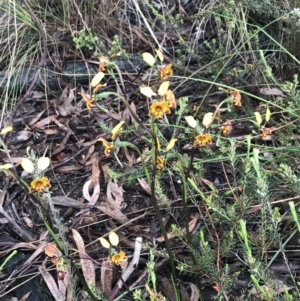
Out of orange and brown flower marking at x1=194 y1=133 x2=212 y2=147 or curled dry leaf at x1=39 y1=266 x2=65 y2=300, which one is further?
curled dry leaf at x1=39 y1=266 x2=65 y2=300

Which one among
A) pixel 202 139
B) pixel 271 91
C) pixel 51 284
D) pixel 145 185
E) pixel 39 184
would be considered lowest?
pixel 51 284

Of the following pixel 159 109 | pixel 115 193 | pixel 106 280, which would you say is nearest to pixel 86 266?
pixel 106 280

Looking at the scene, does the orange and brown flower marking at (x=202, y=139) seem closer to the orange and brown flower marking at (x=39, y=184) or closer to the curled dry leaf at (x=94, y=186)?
the orange and brown flower marking at (x=39, y=184)

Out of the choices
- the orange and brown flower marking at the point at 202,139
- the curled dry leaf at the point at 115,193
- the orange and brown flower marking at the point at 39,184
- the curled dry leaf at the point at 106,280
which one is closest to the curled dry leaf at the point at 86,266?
the curled dry leaf at the point at 106,280

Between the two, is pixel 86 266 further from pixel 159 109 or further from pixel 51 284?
pixel 159 109

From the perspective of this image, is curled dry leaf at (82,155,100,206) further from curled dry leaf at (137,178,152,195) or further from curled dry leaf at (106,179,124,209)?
curled dry leaf at (137,178,152,195)

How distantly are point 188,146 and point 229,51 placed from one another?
577mm

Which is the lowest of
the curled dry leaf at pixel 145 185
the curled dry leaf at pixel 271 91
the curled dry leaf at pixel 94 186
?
the curled dry leaf at pixel 94 186

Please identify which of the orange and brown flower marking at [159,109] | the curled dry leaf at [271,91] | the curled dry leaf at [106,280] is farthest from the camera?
the curled dry leaf at [271,91]

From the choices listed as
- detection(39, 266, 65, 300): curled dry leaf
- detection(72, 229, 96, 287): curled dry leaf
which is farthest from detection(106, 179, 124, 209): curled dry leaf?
detection(39, 266, 65, 300): curled dry leaf

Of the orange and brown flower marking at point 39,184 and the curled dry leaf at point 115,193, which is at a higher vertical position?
the orange and brown flower marking at point 39,184

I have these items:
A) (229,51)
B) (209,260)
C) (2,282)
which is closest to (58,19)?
(229,51)

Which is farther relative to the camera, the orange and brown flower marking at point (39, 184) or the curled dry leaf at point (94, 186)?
the curled dry leaf at point (94, 186)

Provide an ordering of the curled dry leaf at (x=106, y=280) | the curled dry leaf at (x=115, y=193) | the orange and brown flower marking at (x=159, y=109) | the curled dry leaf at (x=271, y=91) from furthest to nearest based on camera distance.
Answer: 1. the curled dry leaf at (x=271, y=91)
2. the curled dry leaf at (x=115, y=193)
3. the curled dry leaf at (x=106, y=280)
4. the orange and brown flower marking at (x=159, y=109)
